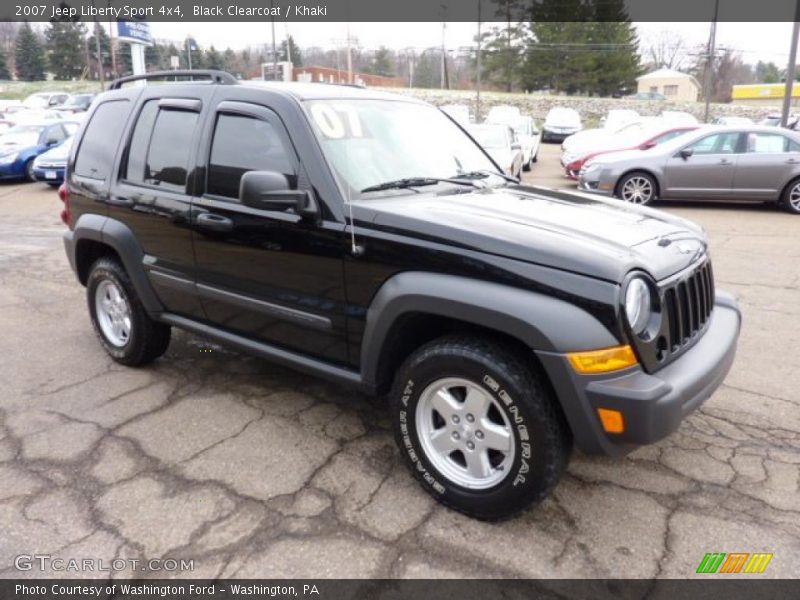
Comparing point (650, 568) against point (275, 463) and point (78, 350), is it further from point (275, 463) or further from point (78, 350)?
point (78, 350)

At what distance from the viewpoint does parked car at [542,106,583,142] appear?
3133 centimetres

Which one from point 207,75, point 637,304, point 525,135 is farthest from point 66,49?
point 637,304

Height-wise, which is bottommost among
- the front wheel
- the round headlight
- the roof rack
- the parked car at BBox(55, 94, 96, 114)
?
the front wheel

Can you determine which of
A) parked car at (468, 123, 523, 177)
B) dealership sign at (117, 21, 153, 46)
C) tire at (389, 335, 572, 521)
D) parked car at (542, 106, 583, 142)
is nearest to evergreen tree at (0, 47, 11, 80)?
dealership sign at (117, 21, 153, 46)

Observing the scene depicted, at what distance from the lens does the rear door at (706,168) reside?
36.6ft

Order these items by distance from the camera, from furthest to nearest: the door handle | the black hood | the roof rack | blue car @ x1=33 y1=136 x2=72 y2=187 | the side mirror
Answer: blue car @ x1=33 y1=136 x2=72 y2=187 → the roof rack → the door handle → the side mirror → the black hood

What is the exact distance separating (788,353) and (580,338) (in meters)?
3.16

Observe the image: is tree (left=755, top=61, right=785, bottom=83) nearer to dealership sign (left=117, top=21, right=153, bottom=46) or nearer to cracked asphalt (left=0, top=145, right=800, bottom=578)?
dealership sign (left=117, top=21, right=153, bottom=46)

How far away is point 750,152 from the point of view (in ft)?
36.3

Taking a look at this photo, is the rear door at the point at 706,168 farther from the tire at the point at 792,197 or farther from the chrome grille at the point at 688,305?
the chrome grille at the point at 688,305

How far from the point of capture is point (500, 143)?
44.3ft

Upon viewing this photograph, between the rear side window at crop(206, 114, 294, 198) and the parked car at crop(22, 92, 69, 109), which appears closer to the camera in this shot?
the rear side window at crop(206, 114, 294, 198)

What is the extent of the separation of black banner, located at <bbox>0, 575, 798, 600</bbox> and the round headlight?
995 mm

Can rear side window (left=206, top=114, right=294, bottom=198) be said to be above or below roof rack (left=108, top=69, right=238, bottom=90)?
below
